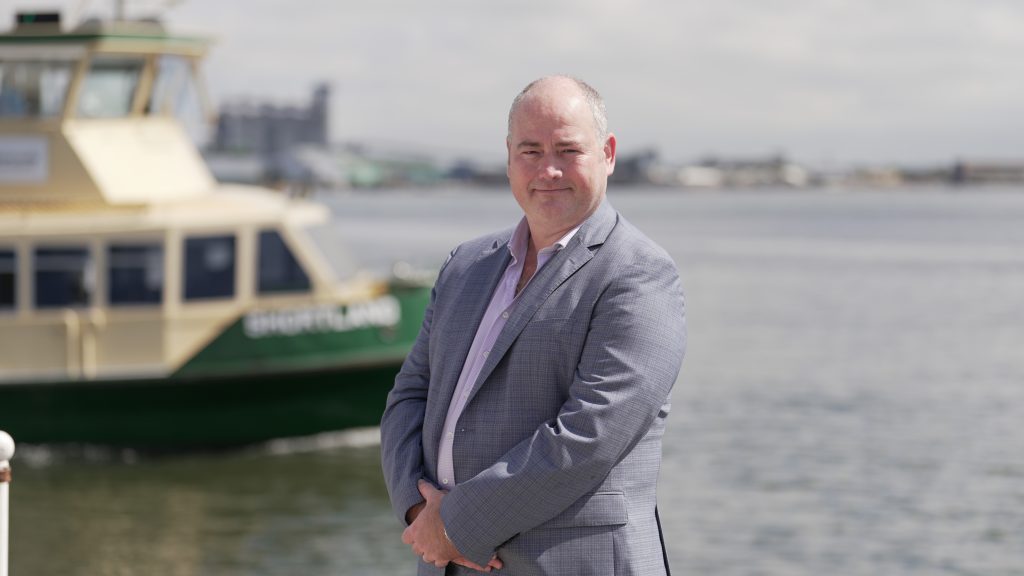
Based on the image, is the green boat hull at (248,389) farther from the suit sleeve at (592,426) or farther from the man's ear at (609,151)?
the suit sleeve at (592,426)

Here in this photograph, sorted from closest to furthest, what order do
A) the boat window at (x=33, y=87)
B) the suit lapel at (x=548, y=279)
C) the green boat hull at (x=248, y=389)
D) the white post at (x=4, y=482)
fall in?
the suit lapel at (x=548, y=279)
the white post at (x=4, y=482)
the green boat hull at (x=248, y=389)
the boat window at (x=33, y=87)

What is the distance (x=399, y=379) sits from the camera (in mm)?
3533

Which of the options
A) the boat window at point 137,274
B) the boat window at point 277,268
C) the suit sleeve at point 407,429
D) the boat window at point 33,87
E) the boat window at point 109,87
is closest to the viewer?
the suit sleeve at point 407,429

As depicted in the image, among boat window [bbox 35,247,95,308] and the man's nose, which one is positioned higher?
the man's nose

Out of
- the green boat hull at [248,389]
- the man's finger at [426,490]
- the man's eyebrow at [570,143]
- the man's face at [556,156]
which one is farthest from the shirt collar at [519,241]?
the green boat hull at [248,389]

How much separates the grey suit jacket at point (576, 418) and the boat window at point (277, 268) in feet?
33.9

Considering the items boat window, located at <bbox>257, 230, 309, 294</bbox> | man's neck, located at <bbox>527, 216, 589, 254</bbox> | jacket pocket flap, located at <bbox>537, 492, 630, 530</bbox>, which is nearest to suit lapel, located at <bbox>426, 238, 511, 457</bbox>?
man's neck, located at <bbox>527, 216, 589, 254</bbox>

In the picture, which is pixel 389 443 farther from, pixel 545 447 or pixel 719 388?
pixel 719 388

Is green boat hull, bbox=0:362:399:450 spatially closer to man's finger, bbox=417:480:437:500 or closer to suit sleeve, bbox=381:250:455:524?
suit sleeve, bbox=381:250:455:524

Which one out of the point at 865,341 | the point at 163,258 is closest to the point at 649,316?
the point at 163,258

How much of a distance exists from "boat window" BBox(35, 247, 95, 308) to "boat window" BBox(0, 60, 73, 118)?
1396 millimetres

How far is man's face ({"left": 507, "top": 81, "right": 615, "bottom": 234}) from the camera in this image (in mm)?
3150

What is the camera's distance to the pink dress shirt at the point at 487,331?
10.7 ft

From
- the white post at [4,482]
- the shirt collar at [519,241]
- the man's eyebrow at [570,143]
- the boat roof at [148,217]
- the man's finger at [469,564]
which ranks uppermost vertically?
the man's eyebrow at [570,143]
